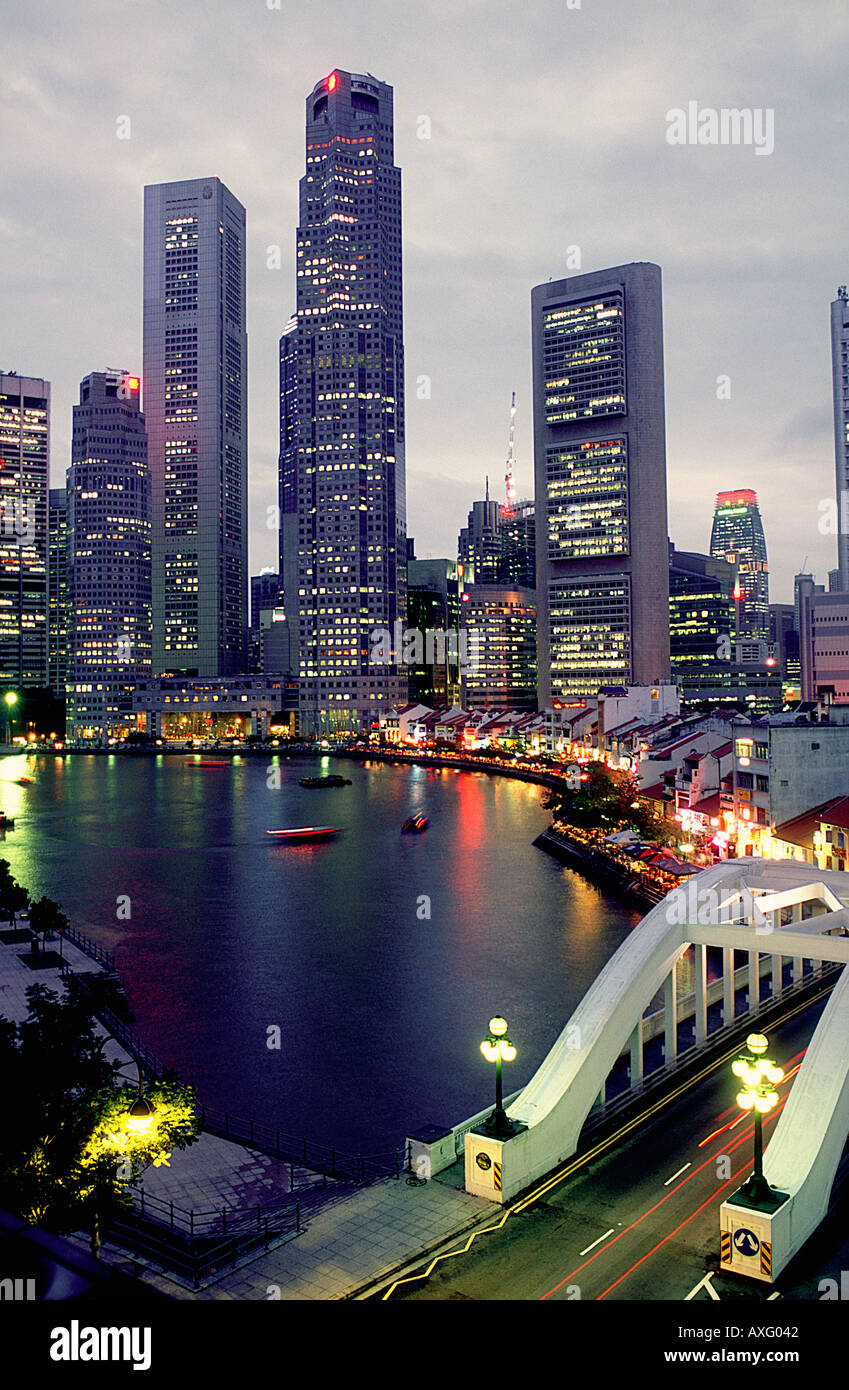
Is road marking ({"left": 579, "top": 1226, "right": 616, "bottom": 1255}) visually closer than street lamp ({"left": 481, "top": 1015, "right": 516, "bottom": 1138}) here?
Yes

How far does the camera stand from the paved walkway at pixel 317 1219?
1242 centimetres

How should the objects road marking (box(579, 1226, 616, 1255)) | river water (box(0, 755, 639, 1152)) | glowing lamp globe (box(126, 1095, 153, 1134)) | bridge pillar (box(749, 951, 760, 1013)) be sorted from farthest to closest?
river water (box(0, 755, 639, 1152))
bridge pillar (box(749, 951, 760, 1013))
glowing lamp globe (box(126, 1095, 153, 1134))
road marking (box(579, 1226, 616, 1255))

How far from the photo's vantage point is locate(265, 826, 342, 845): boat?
70188 mm

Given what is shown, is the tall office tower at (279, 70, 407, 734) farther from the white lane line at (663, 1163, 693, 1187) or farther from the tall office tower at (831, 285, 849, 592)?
the white lane line at (663, 1163, 693, 1187)

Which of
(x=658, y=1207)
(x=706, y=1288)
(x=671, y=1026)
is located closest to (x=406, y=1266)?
(x=706, y=1288)

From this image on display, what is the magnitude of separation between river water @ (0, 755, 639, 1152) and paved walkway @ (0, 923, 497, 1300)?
4005mm

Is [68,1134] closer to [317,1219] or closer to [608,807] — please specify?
[317,1219]

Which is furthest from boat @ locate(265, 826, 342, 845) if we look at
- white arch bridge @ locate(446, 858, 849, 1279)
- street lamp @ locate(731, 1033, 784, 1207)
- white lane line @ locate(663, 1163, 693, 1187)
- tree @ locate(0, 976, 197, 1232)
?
street lamp @ locate(731, 1033, 784, 1207)

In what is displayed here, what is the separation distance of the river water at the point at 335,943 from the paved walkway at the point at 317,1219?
4005mm

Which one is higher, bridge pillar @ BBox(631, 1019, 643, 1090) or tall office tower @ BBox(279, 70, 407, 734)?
tall office tower @ BBox(279, 70, 407, 734)

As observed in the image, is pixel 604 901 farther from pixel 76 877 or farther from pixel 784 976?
pixel 76 877

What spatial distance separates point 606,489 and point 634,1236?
161813 mm
